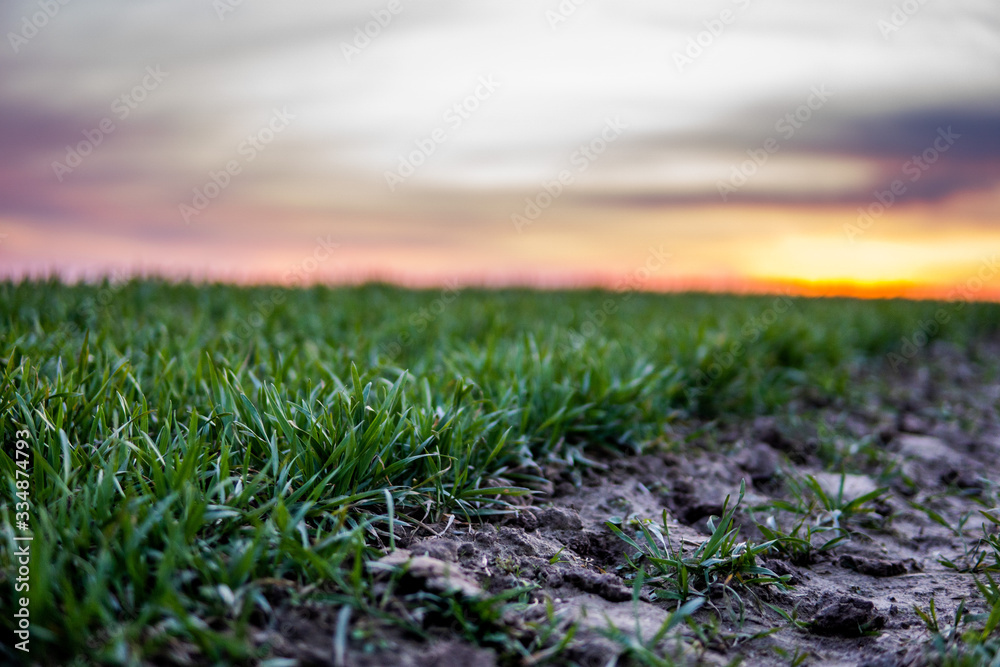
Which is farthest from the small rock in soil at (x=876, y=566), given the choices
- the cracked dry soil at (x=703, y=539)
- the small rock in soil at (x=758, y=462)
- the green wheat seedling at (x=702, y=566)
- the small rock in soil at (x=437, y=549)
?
the small rock in soil at (x=437, y=549)

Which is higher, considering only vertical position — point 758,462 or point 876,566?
point 758,462

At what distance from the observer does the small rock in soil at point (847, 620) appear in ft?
5.96

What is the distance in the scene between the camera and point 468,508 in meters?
2.10

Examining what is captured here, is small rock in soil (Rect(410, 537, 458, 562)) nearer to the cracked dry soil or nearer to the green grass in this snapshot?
the cracked dry soil

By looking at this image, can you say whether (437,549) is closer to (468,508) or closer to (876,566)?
(468,508)

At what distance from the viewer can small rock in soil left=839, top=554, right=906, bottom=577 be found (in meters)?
2.21

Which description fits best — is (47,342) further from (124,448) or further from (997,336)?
(997,336)

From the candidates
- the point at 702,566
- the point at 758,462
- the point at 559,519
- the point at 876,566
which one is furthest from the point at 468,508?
the point at 758,462

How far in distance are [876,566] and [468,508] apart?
4.41 feet

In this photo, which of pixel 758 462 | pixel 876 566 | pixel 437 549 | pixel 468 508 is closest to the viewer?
pixel 437 549

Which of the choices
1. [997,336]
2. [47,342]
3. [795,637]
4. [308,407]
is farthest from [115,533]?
[997,336]

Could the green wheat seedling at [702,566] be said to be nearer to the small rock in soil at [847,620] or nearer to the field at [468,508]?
the field at [468,508]

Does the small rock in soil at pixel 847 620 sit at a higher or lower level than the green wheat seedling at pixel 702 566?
lower

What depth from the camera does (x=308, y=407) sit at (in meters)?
2.18
